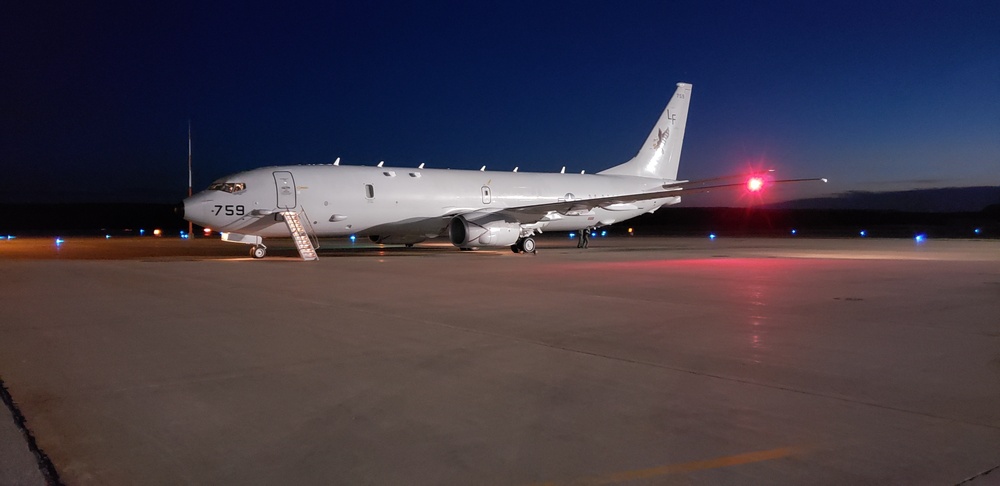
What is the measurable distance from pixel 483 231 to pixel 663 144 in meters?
12.8

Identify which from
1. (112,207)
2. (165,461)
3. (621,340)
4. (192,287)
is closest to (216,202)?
(192,287)

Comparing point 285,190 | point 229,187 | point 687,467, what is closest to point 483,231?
point 285,190

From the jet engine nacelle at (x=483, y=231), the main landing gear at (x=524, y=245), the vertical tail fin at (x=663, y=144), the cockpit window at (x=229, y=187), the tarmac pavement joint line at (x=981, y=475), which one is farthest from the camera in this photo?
the vertical tail fin at (x=663, y=144)

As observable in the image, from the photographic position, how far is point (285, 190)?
68.8 ft

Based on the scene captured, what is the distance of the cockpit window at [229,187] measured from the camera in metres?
20.4

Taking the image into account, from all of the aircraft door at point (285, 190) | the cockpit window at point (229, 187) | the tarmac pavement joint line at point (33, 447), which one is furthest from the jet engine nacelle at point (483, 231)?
the tarmac pavement joint line at point (33, 447)

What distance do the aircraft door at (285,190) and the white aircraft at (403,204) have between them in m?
0.03

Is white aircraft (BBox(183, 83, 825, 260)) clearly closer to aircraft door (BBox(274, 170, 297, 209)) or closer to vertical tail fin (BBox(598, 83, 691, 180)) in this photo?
aircraft door (BBox(274, 170, 297, 209))

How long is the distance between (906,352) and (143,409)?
665 centimetres

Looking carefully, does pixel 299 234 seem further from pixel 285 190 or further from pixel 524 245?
pixel 524 245

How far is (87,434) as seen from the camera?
4207mm

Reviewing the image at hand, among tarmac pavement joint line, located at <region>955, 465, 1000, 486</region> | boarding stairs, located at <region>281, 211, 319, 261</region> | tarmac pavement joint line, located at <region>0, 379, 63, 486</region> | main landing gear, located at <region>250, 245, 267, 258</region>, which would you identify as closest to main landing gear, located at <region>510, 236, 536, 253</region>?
boarding stairs, located at <region>281, 211, 319, 261</region>

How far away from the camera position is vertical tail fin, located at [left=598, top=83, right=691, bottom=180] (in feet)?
102

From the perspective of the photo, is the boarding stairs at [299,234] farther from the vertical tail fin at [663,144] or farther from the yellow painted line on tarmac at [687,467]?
the yellow painted line on tarmac at [687,467]
